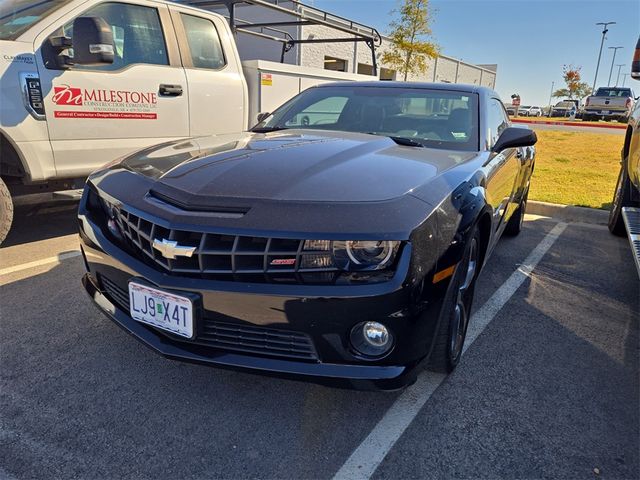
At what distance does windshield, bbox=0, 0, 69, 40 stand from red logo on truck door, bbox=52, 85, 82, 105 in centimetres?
46

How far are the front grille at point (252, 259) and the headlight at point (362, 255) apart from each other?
36mm

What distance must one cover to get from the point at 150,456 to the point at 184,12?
434 cm

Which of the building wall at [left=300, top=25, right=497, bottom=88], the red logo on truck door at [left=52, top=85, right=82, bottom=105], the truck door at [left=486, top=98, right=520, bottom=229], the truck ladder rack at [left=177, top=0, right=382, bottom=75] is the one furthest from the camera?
the building wall at [left=300, top=25, right=497, bottom=88]

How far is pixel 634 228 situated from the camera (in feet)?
12.1

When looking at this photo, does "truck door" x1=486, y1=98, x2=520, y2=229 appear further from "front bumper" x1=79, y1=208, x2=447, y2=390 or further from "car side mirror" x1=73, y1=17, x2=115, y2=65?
"car side mirror" x1=73, y1=17, x2=115, y2=65

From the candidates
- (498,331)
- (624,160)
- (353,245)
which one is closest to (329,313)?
(353,245)

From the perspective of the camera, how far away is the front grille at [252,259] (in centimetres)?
179

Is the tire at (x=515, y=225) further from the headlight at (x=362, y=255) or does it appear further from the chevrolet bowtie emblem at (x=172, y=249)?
the chevrolet bowtie emblem at (x=172, y=249)

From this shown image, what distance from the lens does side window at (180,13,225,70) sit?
16.0ft

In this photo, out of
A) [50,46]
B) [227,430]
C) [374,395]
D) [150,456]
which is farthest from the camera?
[50,46]

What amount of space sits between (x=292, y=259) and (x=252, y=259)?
0.51ft

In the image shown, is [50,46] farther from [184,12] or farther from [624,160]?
[624,160]

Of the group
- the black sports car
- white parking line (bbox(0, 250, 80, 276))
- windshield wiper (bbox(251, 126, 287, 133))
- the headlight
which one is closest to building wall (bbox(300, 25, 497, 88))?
windshield wiper (bbox(251, 126, 287, 133))

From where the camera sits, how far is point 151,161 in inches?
97.6
